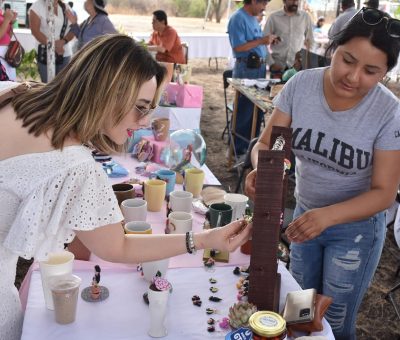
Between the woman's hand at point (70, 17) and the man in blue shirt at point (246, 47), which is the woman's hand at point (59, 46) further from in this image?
the man in blue shirt at point (246, 47)

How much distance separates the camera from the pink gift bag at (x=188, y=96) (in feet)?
11.8

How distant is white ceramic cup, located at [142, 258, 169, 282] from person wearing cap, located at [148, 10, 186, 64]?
15.0 feet

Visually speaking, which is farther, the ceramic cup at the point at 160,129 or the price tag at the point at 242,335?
the ceramic cup at the point at 160,129

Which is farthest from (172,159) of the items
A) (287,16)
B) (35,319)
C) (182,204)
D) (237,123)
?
(287,16)

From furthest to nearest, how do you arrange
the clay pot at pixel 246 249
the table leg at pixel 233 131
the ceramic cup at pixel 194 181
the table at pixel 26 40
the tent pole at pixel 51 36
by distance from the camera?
the table at pixel 26 40, the table leg at pixel 233 131, the tent pole at pixel 51 36, the ceramic cup at pixel 194 181, the clay pot at pixel 246 249

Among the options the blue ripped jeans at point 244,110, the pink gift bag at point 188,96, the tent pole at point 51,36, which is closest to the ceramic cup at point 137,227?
the pink gift bag at point 188,96

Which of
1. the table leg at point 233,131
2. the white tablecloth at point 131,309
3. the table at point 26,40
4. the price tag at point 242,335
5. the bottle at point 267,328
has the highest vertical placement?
the table at point 26,40

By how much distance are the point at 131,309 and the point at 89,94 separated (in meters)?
0.59

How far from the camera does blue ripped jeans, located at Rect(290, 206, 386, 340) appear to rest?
164cm

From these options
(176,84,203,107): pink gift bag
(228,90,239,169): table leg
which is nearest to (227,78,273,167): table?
(228,90,239,169): table leg

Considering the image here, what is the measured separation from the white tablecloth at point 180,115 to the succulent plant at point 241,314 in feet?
7.89

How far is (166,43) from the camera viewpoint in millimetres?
5719

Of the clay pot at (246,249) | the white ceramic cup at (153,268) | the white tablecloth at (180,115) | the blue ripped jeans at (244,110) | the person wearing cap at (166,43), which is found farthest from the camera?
the person wearing cap at (166,43)

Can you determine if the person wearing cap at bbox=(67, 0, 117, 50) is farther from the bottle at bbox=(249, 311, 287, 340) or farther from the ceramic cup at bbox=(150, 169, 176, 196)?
the bottle at bbox=(249, 311, 287, 340)
